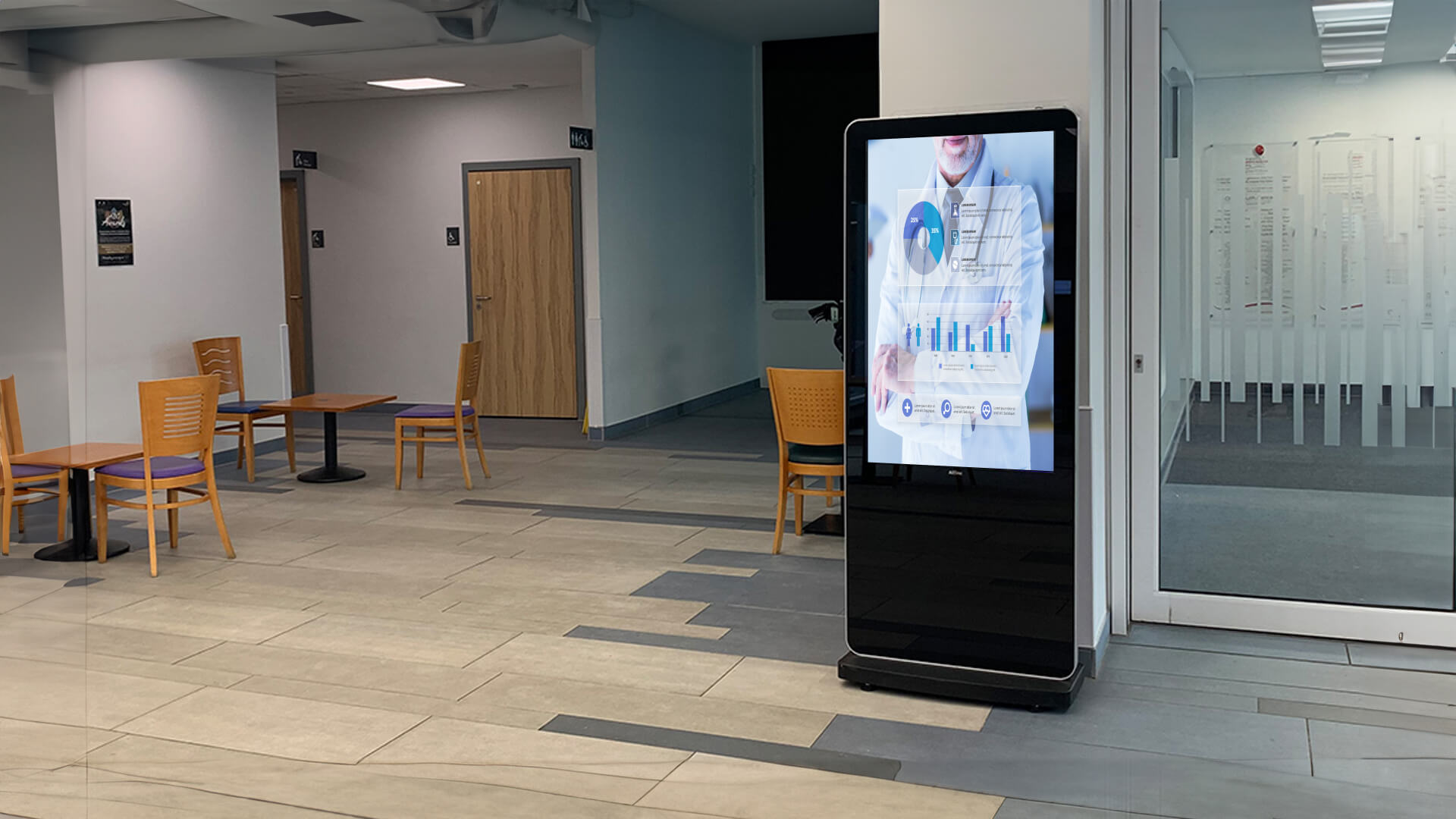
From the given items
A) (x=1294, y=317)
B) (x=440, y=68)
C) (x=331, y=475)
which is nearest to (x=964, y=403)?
(x=1294, y=317)

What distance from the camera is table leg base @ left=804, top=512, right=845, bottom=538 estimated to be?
6.46m

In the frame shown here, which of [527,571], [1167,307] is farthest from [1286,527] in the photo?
[527,571]

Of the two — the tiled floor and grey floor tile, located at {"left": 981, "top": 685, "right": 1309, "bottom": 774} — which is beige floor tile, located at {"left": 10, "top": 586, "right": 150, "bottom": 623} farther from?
grey floor tile, located at {"left": 981, "top": 685, "right": 1309, "bottom": 774}

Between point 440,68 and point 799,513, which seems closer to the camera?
point 799,513

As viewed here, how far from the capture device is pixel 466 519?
7.09 m

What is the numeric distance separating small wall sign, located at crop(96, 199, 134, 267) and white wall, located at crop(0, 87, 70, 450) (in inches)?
244

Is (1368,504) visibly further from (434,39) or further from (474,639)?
(434,39)

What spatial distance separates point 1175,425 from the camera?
15.6 feet

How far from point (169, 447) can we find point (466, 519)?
1657 mm

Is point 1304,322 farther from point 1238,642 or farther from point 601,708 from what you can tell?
point 601,708

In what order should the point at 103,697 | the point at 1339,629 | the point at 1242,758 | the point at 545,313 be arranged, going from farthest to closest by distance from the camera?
the point at 545,313 < the point at 1339,629 < the point at 103,697 < the point at 1242,758

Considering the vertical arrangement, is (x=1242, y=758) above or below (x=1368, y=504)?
below

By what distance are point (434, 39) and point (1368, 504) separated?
6010 millimetres

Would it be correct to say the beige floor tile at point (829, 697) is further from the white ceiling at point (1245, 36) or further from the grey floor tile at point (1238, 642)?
the white ceiling at point (1245, 36)
